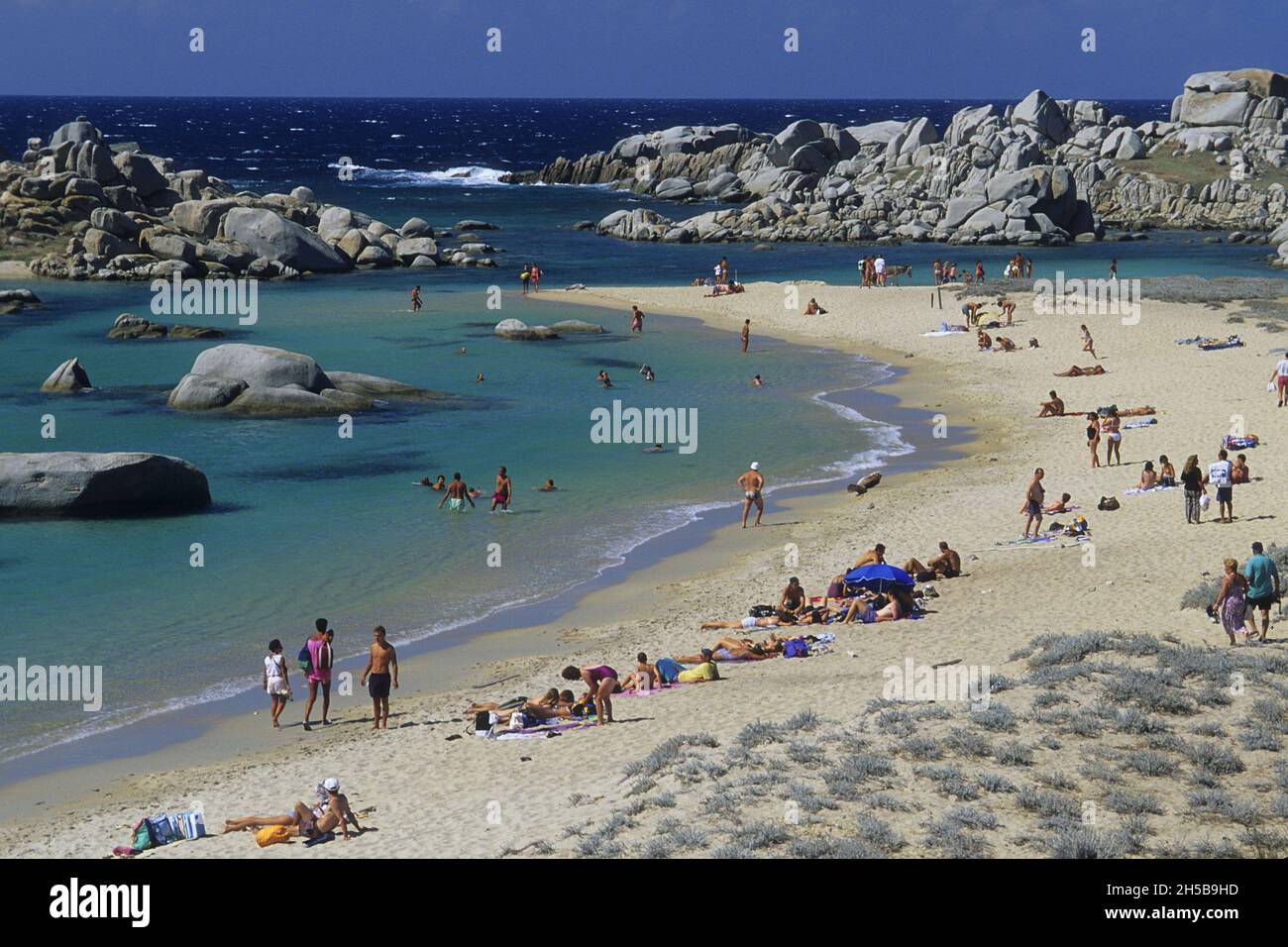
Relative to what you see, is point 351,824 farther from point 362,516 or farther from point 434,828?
point 362,516

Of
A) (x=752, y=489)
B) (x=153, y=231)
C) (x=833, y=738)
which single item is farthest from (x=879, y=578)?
(x=153, y=231)

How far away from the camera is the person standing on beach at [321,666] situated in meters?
18.7

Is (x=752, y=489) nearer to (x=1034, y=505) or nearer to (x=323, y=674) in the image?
(x=1034, y=505)

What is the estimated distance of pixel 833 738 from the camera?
15.6 meters

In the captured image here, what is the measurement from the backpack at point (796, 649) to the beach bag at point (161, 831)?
30.2 ft

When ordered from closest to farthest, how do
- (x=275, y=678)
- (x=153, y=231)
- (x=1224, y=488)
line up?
(x=275, y=678)
(x=1224, y=488)
(x=153, y=231)

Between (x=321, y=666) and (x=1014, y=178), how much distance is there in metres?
73.4

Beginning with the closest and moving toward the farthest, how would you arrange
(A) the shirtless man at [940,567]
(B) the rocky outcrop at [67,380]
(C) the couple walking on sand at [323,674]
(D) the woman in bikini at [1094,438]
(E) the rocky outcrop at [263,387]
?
(C) the couple walking on sand at [323,674]
(A) the shirtless man at [940,567]
(D) the woman in bikini at [1094,438]
(E) the rocky outcrop at [263,387]
(B) the rocky outcrop at [67,380]

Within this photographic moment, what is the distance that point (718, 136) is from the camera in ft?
416

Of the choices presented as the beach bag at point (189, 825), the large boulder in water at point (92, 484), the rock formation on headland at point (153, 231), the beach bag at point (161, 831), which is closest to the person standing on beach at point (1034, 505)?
the beach bag at point (189, 825)

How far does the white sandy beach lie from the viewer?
13.2 meters

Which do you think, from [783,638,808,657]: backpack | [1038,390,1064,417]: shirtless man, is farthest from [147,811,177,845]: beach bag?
[1038,390,1064,417]: shirtless man

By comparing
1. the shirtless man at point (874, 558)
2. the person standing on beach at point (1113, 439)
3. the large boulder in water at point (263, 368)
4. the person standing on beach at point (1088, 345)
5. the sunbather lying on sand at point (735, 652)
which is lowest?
the sunbather lying on sand at point (735, 652)

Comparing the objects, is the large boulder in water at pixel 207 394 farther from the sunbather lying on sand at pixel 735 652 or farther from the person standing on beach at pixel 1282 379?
the person standing on beach at pixel 1282 379
